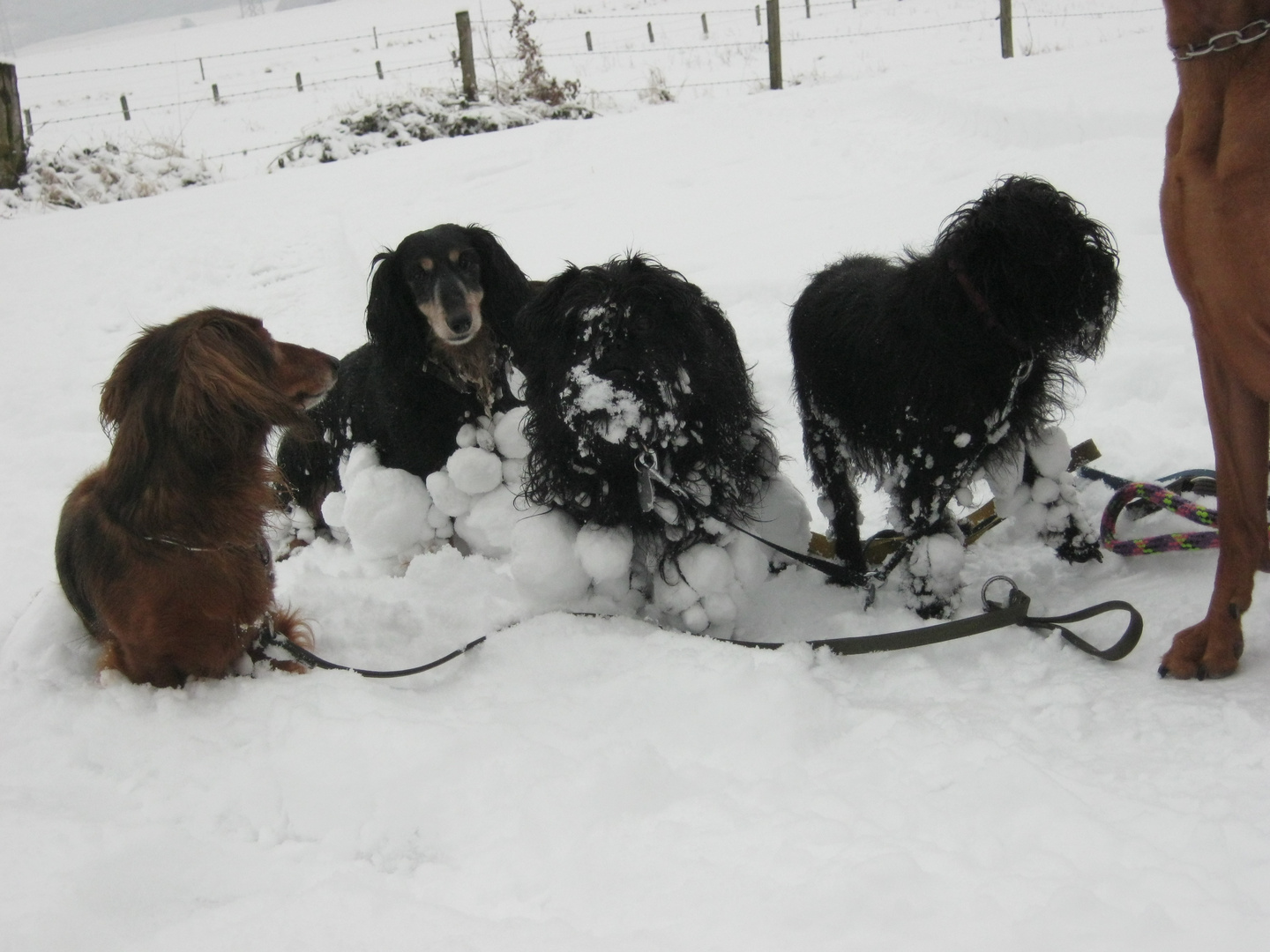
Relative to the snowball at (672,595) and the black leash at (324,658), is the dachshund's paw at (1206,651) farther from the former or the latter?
the black leash at (324,658)

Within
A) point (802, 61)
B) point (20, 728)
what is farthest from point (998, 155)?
point (802, 61)

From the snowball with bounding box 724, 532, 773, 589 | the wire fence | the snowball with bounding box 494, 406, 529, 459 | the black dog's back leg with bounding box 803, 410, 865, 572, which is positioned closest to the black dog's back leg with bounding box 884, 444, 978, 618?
the black dog's back leg with bounding box 803, 410, 865, 572

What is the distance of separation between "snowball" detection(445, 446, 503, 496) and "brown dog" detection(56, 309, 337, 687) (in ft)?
2.50

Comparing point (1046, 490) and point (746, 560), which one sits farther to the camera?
point (1046, 490)

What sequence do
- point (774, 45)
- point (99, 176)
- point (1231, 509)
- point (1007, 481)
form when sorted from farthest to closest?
point (774, 45) < point (99, 176) < point (1007, 481) < point (1231, 509)

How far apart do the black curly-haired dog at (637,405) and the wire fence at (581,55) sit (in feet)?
44.4

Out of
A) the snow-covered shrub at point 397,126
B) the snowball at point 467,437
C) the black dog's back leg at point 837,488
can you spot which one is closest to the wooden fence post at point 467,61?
the snow-covered shrub at point 397,126

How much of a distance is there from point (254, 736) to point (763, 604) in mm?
1740

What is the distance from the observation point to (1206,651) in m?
2.12

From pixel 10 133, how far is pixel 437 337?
38.5ft

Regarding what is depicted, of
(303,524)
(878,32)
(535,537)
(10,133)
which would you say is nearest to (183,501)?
(535,537)

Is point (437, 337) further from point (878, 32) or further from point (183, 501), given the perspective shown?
point (878, 32)

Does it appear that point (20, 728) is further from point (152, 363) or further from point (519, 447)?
point (519, 447)

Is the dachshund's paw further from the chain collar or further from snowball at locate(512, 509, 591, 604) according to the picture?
snowball at locate(512, 509, 591, 604)
